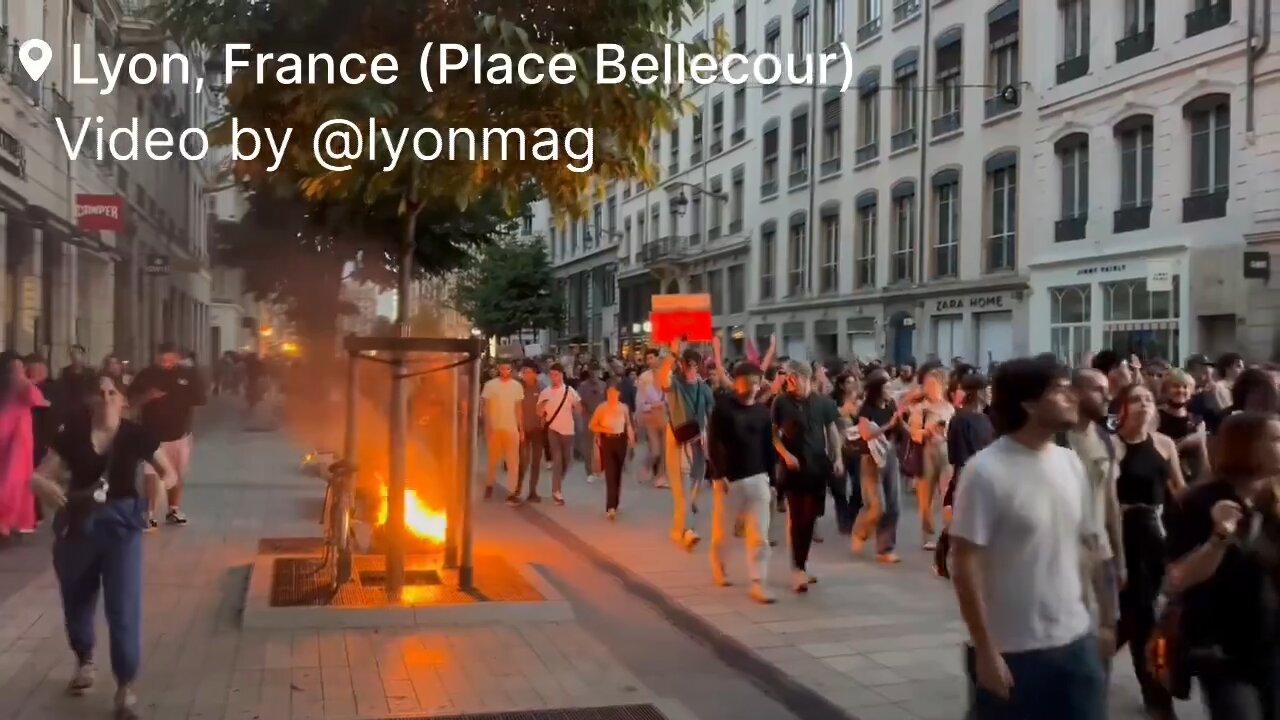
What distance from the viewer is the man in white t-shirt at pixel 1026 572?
3773 millimetres

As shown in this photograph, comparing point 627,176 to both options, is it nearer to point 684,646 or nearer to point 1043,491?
point 684,646

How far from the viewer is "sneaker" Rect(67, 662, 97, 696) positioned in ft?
21.0

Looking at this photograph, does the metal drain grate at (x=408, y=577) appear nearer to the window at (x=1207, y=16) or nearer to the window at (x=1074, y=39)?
the window at (x=1207, y=16)

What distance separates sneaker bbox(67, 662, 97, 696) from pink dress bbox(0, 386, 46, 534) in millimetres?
4421

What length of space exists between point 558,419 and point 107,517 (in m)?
9.34

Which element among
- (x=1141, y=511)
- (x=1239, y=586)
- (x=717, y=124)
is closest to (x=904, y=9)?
(x=717, y=124)

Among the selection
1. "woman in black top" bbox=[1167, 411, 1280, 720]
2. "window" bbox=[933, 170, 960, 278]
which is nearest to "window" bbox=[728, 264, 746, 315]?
"window" bbox=[933, 170, 960, 278]

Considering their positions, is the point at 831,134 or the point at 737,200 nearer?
the point at 831,134

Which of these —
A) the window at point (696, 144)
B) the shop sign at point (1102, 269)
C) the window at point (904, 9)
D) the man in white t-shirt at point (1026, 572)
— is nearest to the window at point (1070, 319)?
the shop sign at point (1102, 269)

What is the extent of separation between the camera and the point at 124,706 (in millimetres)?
5980

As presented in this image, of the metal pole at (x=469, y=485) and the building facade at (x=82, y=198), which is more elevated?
the building facade at (x=82, y=198)

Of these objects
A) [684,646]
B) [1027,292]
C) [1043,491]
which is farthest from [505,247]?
[1043,491]

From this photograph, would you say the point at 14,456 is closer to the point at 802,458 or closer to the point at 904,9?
the point at 802,458

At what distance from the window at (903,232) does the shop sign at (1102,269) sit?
24.0 feet
